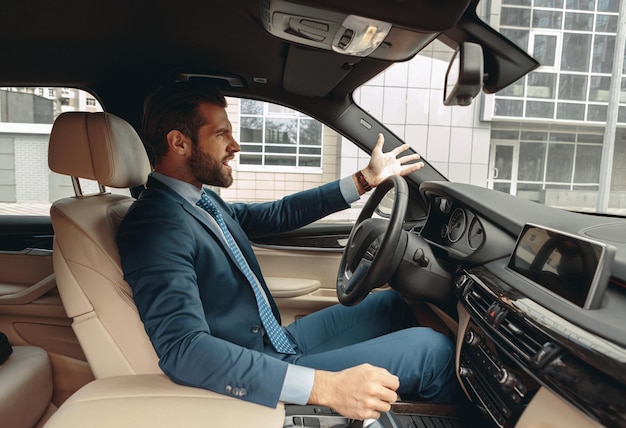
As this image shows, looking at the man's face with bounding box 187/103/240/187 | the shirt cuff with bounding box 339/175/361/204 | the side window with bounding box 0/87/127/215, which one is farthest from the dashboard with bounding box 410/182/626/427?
the side window with bounding box 0/87/127/215

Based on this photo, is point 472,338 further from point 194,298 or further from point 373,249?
point 194,298

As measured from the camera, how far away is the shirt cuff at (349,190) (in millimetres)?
1896

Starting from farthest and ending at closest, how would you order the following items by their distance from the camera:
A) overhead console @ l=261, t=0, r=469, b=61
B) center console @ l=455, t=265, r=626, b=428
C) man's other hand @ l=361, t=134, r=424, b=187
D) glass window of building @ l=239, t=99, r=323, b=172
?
1. glass window of building @ l=239, t=99, r=323, b=172
2. man's other hand @ l=361, t=134, r=424, b=187
3. overhead console @ l=261, t=0, r=469, b=61
4. center console @ l=455, t=265, r=626, b=428

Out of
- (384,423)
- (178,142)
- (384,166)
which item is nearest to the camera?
(384,423)

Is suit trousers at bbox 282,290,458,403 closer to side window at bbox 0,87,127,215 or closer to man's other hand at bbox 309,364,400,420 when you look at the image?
man's other hand at bbox 309,364,400,420

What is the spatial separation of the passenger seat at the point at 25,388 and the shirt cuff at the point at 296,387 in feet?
3.01

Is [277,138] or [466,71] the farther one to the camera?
[277,138]

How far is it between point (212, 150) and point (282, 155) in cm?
127

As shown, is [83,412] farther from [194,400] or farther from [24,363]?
[24,363]

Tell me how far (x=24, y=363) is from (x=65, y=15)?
3.91 feet

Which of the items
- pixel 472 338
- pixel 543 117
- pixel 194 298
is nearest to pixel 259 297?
pixel 194 298

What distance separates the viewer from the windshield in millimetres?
2199

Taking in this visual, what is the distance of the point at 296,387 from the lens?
105cm

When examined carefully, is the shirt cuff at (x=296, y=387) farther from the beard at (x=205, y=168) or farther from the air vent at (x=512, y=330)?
the beard at (x=205, y=168)
